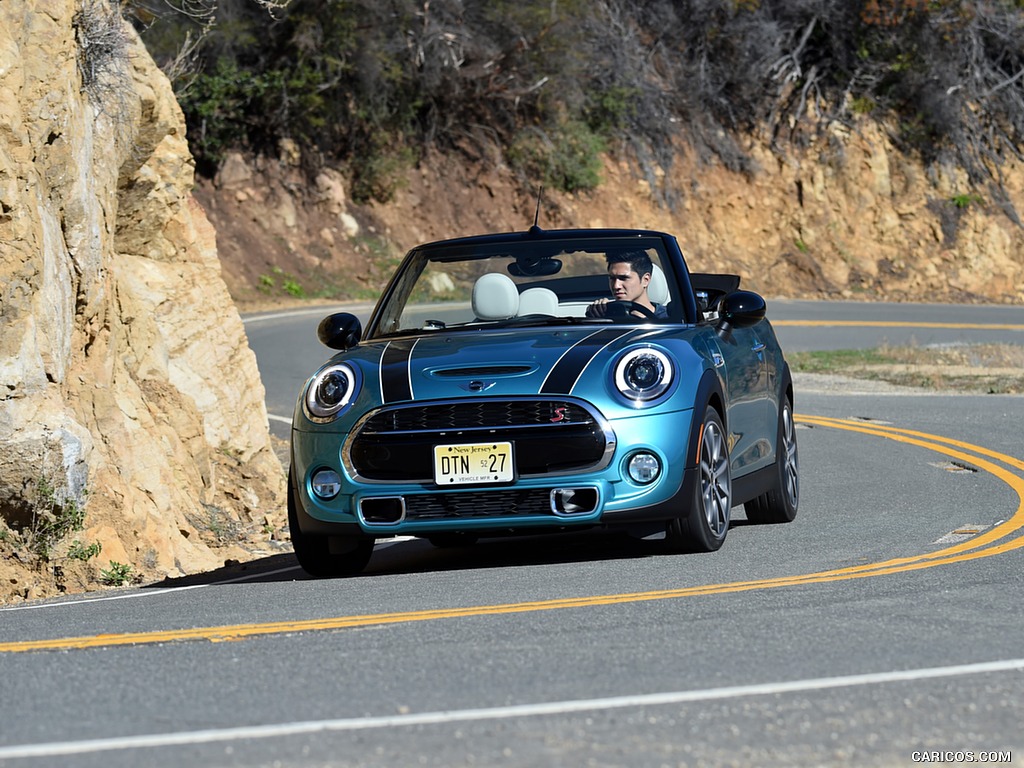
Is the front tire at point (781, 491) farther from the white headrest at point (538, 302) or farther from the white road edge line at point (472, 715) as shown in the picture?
the white road edge line at point (472, 715)

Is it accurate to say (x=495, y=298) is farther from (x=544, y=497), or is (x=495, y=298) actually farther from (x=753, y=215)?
(x=753, y=215)

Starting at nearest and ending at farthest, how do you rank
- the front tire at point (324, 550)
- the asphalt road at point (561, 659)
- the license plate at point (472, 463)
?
1. the asphalt road at point (561, 659)
2. the license plate at point (472, 463)
3. the front tire at point (324, 550)

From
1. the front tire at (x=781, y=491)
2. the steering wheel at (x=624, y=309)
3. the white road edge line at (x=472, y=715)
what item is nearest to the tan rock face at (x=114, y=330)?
the steering wheel at (x=624, y=309)

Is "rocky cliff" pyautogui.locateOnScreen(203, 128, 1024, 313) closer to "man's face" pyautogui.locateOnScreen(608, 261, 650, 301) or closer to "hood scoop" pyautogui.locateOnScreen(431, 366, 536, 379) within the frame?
"man's face" pyautogui.locateOnScreen(608, 261, 650, 301)

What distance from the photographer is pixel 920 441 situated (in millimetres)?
14609

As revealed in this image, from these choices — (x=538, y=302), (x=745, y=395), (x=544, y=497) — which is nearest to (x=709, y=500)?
(x=544, y=497)

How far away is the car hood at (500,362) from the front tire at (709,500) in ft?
1.45

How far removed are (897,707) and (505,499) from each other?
329 centimetres

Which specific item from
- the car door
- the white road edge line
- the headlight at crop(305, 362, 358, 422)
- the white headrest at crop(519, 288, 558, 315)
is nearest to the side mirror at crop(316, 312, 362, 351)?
the headlight at crop(305, 362, 358, 422)

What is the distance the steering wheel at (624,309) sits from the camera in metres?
8.80

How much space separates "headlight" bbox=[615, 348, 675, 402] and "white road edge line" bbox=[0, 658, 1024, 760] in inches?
114

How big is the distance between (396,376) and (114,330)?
4.83 metres

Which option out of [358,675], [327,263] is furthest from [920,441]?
[327,263]

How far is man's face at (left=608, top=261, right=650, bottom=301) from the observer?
9.00m
